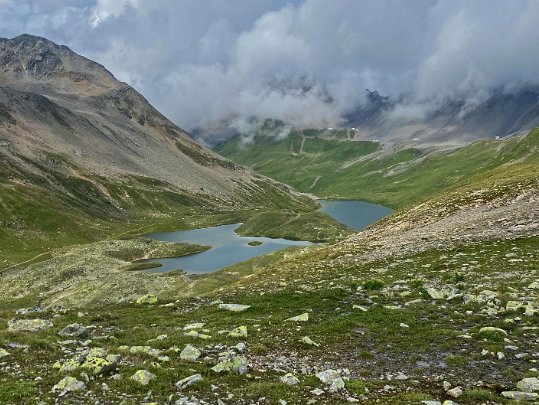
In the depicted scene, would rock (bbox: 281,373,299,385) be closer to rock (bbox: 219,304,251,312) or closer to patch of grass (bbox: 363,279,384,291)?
rock (bbox: 219,304,251,312)

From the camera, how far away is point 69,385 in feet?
51.4

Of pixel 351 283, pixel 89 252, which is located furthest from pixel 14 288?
pixel 351 283

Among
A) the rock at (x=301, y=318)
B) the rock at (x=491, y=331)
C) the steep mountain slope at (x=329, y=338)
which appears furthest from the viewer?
the rock at (x=301, y=318)

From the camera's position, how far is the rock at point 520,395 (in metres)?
14.2

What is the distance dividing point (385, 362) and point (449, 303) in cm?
987

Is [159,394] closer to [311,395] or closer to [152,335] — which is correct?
[311,395]

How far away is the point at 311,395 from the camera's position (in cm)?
1527

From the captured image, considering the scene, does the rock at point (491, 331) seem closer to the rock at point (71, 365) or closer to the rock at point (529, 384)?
the rock at point (529, 384)

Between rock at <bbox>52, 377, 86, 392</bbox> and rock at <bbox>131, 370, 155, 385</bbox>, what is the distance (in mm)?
1760

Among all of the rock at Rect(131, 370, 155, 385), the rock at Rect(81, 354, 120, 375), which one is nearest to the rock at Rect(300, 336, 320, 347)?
the rock at Rect(131, 370, 155, 385)

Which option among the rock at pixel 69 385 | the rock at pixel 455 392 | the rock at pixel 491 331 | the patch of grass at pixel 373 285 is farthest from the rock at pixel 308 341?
the patch of grass at pixel 373 285

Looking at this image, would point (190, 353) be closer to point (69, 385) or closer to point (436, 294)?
point (69, 385)

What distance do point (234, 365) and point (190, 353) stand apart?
2589mm

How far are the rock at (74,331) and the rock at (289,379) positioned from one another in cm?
1209
